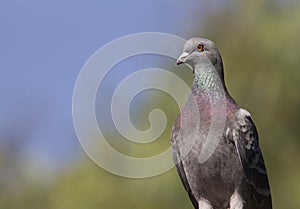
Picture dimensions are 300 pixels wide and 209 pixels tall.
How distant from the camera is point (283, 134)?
85.5ft

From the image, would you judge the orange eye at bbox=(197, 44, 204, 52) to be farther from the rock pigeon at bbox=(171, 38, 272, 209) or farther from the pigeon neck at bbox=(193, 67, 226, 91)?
the pigeon neck at bbox=(193, 67, 226, 91)

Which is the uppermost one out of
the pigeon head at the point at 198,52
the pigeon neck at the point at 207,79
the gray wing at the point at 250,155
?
the pigeon head at the point at 198,52

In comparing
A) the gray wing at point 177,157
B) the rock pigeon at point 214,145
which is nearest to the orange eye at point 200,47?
the rock pigeon at point 214,145

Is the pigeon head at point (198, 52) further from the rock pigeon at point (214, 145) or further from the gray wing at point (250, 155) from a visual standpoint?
the gray wing at point (250, 155)

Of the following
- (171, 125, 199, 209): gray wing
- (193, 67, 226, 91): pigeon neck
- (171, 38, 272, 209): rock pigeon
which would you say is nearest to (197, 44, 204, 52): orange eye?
(171, 38, 272, 209): rock pigeon

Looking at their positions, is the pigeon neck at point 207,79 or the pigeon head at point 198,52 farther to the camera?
the pigeon neck at point 207,79

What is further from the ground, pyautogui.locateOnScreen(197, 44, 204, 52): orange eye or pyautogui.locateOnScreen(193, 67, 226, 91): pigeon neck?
pyautogui.locateOnScreen(197, 44, 204, 52): orange eye

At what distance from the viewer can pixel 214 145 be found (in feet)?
36.6

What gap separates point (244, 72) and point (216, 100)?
1426 centimetres

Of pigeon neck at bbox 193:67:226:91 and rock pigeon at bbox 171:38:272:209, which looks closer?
rock pigeon at bbox 171:38:272:209

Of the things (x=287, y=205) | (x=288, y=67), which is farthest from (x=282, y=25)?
(x=287, y=205)

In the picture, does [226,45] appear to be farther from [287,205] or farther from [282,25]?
[287,205]

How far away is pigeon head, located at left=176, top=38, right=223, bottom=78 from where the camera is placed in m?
11.2

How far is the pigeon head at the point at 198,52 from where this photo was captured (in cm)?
1123
